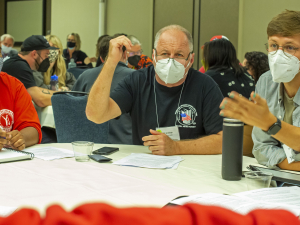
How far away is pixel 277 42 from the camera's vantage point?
1665mm

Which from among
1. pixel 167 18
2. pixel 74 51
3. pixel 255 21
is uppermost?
pixel 167 18

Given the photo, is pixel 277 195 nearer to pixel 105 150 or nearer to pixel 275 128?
pixel 275 128

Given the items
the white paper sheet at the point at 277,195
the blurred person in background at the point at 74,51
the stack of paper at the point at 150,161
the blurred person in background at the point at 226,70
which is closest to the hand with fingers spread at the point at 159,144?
the stack of paper at the point at 150,161

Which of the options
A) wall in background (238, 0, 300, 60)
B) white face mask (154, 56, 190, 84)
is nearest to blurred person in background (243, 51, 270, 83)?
wall in background (238, 0, 300, 60)

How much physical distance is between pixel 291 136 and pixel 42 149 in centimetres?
125

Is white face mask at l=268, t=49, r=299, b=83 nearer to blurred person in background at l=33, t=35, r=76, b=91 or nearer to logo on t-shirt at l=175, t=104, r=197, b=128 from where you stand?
logo on t-shirt at l=175, t=104, r=197, b=128

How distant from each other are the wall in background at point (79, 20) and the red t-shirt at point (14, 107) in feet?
22.0

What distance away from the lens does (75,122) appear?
2459 mm

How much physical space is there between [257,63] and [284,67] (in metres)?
3.11

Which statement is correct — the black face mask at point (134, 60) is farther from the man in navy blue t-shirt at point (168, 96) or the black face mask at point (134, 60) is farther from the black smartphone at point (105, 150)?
the black smartphone at point (105, 150)

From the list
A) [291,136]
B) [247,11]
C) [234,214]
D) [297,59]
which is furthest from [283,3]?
[234,214]

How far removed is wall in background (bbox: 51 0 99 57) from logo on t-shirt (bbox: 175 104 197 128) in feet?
22.2

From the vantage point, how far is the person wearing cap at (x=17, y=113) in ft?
6.10

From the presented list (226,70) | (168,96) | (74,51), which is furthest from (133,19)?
(168,96)
